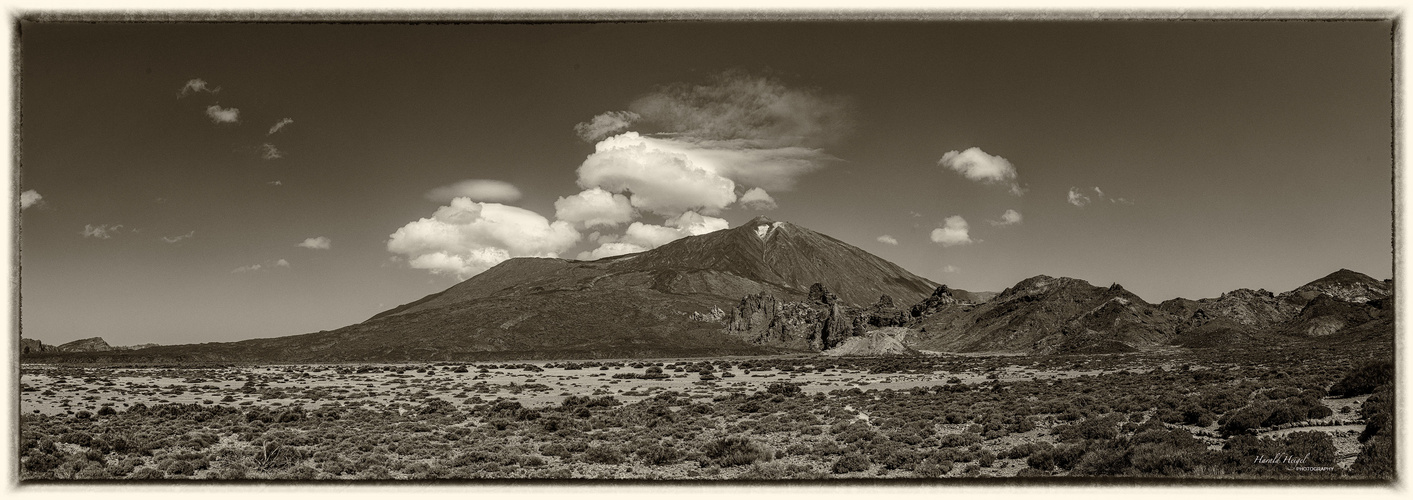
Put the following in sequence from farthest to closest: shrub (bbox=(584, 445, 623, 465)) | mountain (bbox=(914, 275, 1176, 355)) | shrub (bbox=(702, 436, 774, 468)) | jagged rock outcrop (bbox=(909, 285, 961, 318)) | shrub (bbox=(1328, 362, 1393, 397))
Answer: jagged rock outcrop (bbox=(909, 285, 961, 318)) → mountain (bbox=(914, 275, 1176, 355)) → shrub (bbox=(1328, 362, 1393, 397)) → shrub (bbox=(584, 445, 623, 465)) → shrub (bbox=(702, 436, 774, 468))

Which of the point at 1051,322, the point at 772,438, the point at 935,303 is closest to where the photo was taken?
the point at 772,438

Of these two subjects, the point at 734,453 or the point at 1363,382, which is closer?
the point at 734,453

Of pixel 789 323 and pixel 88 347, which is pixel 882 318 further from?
pixel 88 347

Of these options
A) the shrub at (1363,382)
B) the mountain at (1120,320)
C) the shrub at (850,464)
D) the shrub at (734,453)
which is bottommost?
the mountain at (1120,320)

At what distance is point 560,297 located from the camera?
122 m

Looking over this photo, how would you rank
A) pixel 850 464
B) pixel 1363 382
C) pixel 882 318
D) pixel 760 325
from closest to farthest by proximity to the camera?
pixel 850 464 < pixel 1363 382 < pixel 760 325 < pixel 882 318

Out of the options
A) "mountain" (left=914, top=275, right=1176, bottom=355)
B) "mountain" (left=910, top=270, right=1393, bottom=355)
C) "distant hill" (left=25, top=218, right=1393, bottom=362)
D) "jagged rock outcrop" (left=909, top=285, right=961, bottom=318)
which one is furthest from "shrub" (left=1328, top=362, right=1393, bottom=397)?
"jagged rock outcrop" (left=909, top=285, right=961, bottom=318)

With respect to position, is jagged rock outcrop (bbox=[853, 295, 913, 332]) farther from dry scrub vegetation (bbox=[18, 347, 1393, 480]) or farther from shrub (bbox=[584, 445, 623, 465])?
shrub (bbox=[584, 445, 623, 465])

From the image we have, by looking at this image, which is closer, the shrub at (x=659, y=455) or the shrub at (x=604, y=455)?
the shrub at (x=659, y=455)

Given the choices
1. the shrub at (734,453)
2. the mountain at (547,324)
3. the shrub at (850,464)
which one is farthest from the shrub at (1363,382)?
the mountain at (547,324)

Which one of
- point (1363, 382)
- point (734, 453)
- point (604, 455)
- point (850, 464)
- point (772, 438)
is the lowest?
point (772, 438)

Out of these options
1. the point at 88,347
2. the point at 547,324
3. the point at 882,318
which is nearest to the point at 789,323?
the point at 882,318

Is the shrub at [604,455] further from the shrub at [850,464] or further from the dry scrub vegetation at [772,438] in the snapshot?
the shrub at [850,464]

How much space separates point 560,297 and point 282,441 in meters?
108
